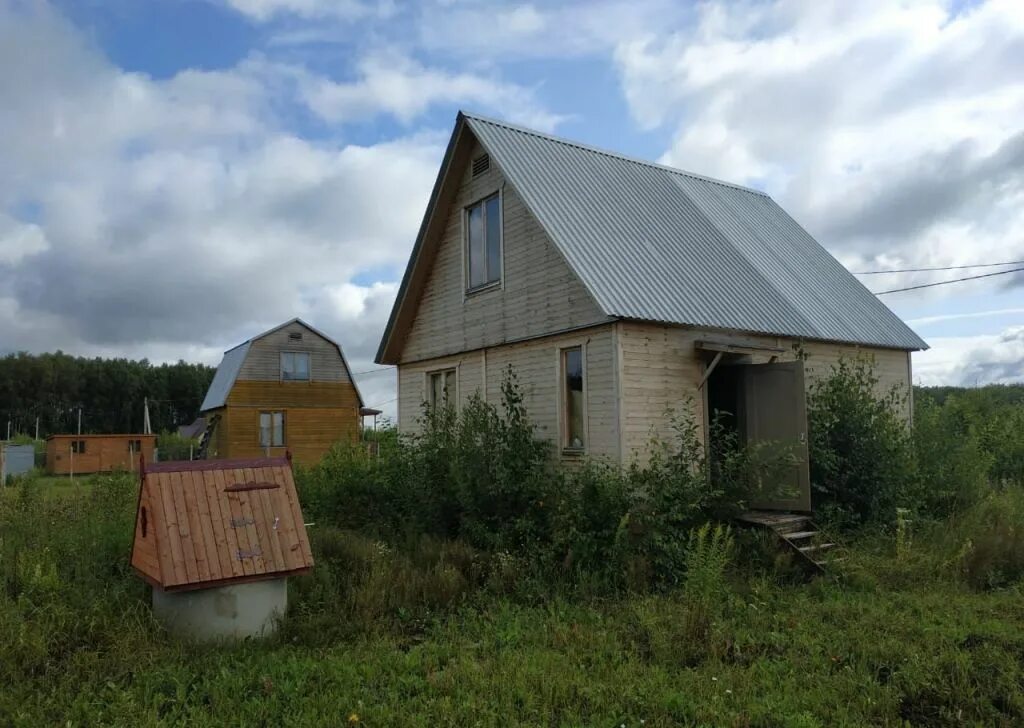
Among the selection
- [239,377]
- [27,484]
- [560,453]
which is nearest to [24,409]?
[239,377]

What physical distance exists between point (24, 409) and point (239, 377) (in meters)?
59.6

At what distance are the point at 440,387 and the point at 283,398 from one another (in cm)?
2227

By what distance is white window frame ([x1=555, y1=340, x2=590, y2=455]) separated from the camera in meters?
11.5

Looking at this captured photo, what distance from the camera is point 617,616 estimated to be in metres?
7.70

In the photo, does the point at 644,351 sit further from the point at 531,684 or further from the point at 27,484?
the point at 27,484

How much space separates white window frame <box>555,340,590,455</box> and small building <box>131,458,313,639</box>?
4999 millimetres

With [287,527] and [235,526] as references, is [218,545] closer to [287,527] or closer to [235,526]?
[235,526]

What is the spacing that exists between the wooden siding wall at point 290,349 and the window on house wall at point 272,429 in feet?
5.49

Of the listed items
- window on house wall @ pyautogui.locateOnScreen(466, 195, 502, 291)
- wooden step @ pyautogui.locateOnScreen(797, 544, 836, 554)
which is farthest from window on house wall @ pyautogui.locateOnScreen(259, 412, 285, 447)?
wooden step @ pyautogui.locateOnScreen(797, 544, 836, 554)

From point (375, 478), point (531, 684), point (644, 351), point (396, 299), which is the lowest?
point (531, 684)

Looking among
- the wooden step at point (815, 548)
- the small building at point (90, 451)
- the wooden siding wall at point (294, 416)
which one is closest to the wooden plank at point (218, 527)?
the wooden step at point (815, 548)

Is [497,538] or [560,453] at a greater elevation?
[560,453]

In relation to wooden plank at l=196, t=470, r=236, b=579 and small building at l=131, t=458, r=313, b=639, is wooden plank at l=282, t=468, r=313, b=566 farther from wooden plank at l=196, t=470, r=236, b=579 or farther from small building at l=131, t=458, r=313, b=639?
wooden plank at l=196, t=470, r=236, b=579

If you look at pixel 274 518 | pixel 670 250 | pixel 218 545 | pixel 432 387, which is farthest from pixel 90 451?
pixel 218 545
